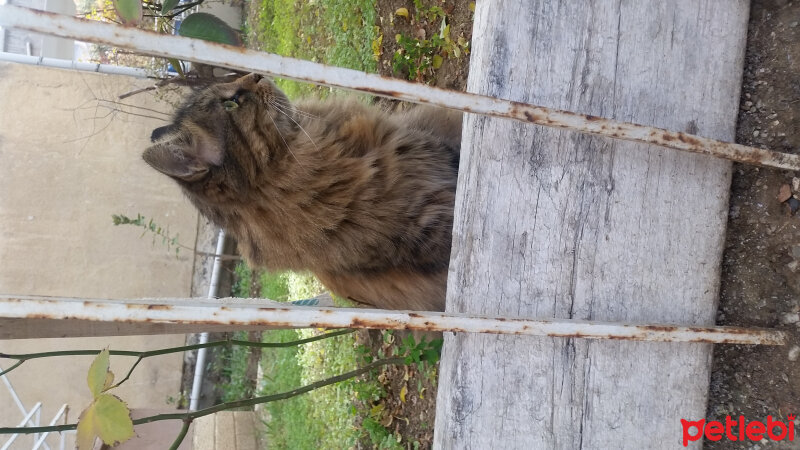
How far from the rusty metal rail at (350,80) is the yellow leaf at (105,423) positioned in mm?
869

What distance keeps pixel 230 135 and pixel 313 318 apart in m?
1.65

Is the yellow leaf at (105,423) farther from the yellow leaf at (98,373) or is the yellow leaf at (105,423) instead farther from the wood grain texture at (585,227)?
the wood grain texture at (585,227)

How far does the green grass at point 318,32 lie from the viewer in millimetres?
4551

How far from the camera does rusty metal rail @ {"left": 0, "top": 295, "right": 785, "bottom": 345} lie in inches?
42.5

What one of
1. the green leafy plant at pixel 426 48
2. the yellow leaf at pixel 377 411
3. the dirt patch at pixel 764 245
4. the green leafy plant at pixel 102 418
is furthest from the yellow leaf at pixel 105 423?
the yellow leaf at pixel 377 411

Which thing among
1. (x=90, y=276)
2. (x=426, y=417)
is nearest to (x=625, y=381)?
(x=426, y=417)

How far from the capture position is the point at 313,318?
1.25m

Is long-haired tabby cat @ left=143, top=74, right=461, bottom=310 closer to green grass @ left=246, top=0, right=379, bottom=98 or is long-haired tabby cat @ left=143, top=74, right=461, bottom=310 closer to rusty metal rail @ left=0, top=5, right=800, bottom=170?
green grass @ left=246, top=0, right=379, bottom=98

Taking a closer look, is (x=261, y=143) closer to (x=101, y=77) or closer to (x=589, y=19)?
(x=589, y=19)

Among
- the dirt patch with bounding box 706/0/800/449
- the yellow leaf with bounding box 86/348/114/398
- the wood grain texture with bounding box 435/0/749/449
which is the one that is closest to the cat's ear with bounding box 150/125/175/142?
the yellow leaf with bounding box 86/348/114/398

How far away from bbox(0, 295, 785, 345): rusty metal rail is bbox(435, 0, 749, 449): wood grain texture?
0.55 ft

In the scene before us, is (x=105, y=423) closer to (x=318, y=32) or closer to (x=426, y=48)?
(x=426, y=48)

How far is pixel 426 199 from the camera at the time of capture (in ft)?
8.52

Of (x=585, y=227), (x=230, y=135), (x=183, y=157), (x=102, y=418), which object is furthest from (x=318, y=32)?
Answer: (x=102, y=418)
